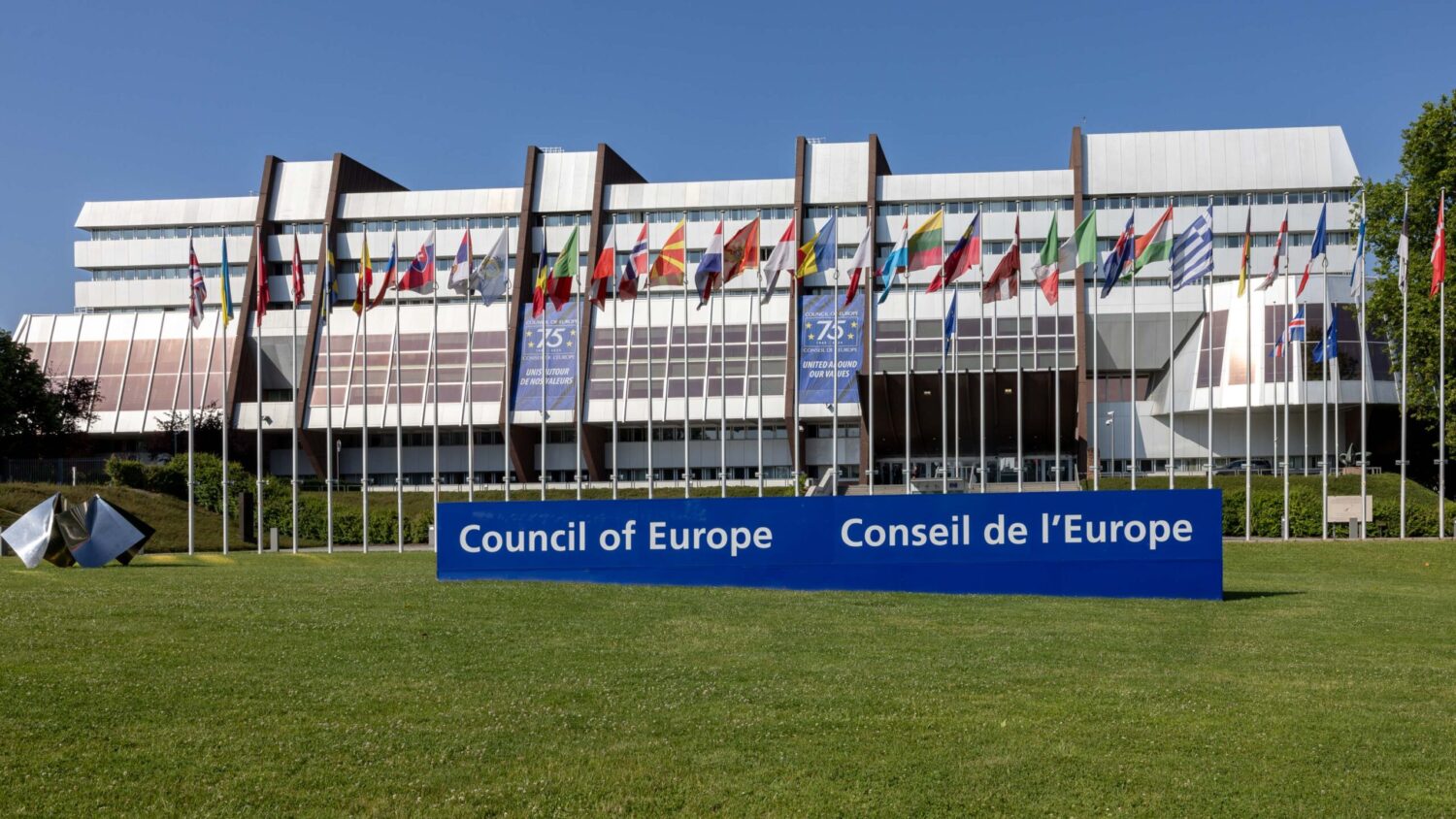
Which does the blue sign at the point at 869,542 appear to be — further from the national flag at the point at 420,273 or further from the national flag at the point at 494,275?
the national flag at the point at 420,273

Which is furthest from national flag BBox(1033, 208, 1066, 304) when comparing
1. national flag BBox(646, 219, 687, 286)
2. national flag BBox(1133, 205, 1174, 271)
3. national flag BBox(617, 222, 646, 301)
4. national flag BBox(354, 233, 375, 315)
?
national flag BBox(354, 233, 375, 315)

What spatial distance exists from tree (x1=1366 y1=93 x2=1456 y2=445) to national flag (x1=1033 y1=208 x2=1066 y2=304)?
10429mm

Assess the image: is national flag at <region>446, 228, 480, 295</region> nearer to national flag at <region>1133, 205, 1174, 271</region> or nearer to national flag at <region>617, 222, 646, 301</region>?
national flag at <region>617, 222, 646, 301</region>

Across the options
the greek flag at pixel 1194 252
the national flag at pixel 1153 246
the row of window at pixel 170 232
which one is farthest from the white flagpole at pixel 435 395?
the greek flag at pixel 1194 252

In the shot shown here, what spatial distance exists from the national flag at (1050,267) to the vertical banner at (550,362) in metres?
26.8

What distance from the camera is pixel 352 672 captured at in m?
11.2

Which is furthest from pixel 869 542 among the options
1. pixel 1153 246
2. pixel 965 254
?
pixel 1153 246

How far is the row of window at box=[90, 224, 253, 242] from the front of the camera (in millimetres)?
77375

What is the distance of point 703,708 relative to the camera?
33.2 feet

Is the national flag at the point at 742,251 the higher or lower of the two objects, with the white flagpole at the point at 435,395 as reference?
higher

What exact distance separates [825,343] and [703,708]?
166ft

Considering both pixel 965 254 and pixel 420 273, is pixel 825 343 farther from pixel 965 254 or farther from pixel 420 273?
pixel 420 273

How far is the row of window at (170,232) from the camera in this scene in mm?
77375

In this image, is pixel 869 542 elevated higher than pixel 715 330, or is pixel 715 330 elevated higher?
pixel 715 330
